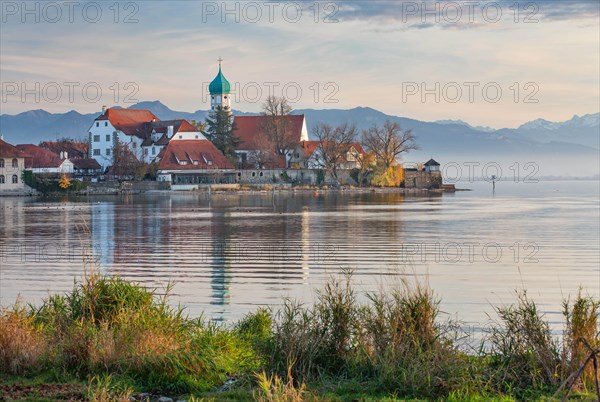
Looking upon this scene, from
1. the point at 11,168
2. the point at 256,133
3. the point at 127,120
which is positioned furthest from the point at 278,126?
the point at 11,168

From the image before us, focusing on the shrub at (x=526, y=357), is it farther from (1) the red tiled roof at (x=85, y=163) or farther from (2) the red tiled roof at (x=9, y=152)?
(1) the red tiled roof at (x=85, y=163)

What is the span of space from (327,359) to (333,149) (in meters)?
112

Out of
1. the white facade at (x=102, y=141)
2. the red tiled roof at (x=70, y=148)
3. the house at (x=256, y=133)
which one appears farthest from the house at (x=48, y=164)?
the house at (x=256, y=133)

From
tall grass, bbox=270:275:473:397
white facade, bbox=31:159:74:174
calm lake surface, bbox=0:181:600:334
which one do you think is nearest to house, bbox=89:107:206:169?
white facade, bbox=31:159:74:174

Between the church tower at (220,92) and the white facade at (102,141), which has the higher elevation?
the church tower at (220,92)

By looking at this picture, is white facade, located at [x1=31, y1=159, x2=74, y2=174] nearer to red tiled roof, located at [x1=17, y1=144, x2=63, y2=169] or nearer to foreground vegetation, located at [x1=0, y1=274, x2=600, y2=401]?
red tiled roof, located at [x1=17, y1=144, x2=63, y2=169]

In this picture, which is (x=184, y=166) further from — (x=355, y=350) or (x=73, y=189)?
(x=355, y=350)

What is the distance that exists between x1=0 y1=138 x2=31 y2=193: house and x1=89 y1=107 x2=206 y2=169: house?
61.0 feet

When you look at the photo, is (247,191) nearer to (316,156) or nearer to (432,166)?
(316,156)

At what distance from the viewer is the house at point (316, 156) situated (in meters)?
123

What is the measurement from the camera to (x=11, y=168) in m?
102

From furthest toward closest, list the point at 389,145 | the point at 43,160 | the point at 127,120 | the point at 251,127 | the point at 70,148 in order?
the point at 251,127 < the point at 70,148 < the point at 127,120 < the point at 389,145 < the point at 43,160

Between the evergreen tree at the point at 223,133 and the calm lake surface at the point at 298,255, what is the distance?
61769 millimetres

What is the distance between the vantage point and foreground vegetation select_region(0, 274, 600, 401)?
9297 millimetres
